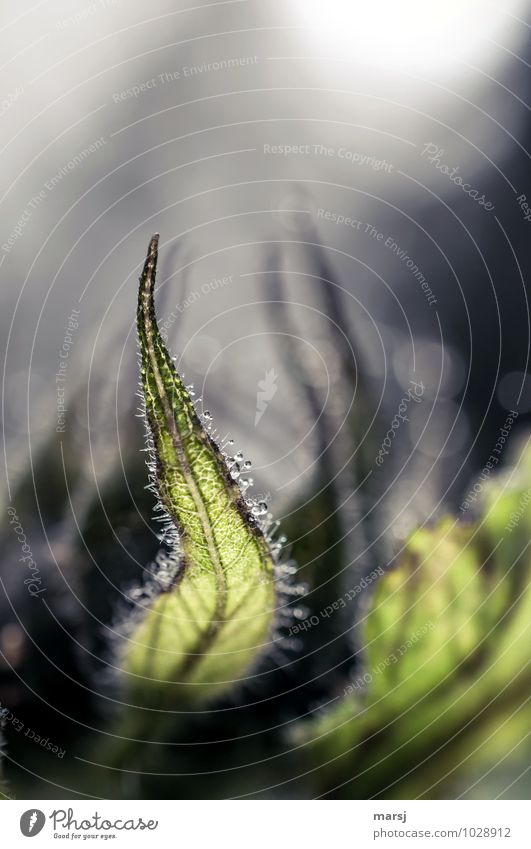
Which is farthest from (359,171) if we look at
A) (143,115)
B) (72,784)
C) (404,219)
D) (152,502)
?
(72,784)

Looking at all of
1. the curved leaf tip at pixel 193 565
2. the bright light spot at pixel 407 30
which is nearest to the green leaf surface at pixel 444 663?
the curved leaf tip at pixel 193 565

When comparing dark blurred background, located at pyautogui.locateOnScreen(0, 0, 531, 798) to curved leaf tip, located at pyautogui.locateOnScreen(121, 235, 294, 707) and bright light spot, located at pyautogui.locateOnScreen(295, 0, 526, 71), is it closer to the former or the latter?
bright light spot, located at pyautogui.locateOnScreen(295, 0, 526, 71)

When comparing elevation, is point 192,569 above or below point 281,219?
below

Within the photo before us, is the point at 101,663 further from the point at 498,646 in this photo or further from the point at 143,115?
the point at 143,115

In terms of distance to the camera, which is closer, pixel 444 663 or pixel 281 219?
pixel 444 663

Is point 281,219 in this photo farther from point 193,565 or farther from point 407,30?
point 193,565

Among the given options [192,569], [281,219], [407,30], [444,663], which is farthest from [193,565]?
[407,30]

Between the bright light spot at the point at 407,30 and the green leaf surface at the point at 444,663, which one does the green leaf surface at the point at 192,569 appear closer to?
the green leaf surface at the point at 444,663
